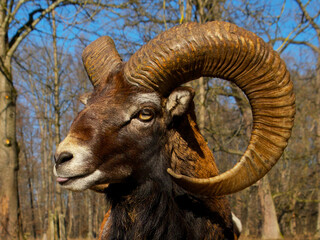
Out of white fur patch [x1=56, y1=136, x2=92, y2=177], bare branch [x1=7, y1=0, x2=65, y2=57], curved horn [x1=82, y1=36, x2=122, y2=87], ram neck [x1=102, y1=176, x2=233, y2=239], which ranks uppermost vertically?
bare branch [x1=7, y1=0, x2=65, y2=57]

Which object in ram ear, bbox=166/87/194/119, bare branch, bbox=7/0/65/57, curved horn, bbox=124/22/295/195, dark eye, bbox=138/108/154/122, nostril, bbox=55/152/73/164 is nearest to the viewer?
nostril, bbox=55/152/73/164

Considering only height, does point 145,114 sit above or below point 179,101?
below

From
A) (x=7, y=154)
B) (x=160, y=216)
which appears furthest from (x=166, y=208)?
(x=7, y=154)

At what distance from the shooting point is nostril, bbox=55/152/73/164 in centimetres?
248

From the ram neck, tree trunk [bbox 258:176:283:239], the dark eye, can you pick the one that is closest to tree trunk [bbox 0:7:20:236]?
the ram neck

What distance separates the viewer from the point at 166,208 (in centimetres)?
297

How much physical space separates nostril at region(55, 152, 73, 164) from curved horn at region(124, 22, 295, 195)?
0.87m

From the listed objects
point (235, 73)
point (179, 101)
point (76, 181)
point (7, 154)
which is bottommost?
point (76, 181)

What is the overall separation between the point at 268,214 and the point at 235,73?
42.5 ft

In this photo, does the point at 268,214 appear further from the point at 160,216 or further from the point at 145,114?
the point at 145,114

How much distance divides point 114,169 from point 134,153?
9.2 inches

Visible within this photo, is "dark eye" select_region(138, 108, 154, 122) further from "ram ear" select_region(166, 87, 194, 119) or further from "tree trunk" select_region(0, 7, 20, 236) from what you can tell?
"tree trunk" select_region(0, 7, 20, 236)

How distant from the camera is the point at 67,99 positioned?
1161 cm

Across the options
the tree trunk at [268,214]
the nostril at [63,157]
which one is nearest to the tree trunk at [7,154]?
the nostril at [63,157]
